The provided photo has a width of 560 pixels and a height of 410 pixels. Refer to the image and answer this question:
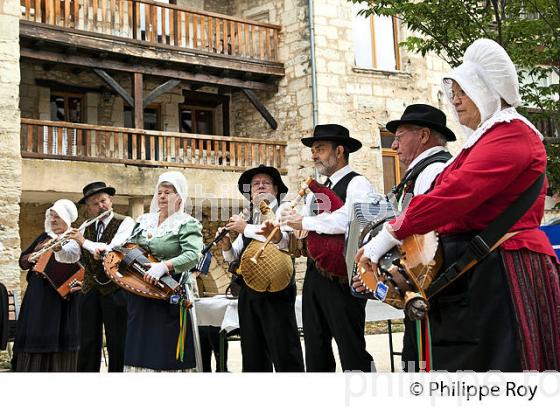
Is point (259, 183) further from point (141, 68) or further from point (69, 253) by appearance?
point (141, 68)

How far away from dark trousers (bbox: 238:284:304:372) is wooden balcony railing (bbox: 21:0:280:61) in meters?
9.95

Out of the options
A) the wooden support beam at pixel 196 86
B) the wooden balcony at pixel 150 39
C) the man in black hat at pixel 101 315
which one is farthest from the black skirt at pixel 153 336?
the wooden support beam at pixel 196 86

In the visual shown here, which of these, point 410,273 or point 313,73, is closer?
point 410,273

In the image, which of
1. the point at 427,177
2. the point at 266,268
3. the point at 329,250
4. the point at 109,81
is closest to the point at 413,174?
the point at 427,177

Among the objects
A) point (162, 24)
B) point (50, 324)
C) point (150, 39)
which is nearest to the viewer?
point (50, 324)

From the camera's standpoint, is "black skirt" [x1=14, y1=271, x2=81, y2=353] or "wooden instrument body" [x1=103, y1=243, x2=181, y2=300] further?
"black skirt" [x1=14, y1=271, x2=81, y2=353]

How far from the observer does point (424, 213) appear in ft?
7.63

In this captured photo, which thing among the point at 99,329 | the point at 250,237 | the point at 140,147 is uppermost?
the point at 140,147

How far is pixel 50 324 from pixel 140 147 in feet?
28.8

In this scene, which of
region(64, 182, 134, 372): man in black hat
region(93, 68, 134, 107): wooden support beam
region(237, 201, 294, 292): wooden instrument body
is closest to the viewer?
region(237, 201, 294, 292): wooden instrument body

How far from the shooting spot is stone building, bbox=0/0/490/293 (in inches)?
517

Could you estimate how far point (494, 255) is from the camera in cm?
236

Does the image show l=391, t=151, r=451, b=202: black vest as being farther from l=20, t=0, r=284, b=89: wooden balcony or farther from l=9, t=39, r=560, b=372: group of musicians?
l=20, t=0, r=284, b=89: wooden balcony

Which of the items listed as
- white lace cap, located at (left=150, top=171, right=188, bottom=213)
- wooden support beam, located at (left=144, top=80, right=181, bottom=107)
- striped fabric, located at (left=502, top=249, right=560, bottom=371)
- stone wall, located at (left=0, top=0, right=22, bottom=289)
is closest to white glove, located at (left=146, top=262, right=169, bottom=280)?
white lace cap, located at (left=150, top=171, right=188, bottom=213)
